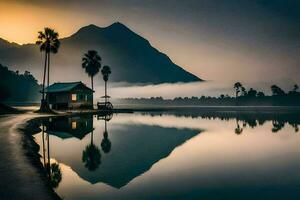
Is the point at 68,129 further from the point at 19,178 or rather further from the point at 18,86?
the point at 18,86

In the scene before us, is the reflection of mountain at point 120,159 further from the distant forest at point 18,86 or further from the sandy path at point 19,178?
the distant forest at point 18,86

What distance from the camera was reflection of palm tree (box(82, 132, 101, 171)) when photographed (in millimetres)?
19406

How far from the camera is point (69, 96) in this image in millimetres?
75438

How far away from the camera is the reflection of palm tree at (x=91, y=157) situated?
764 inches

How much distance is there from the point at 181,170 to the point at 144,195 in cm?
545

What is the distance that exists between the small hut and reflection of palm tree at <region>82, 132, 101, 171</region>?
1996 inches

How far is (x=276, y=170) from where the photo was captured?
727 inches

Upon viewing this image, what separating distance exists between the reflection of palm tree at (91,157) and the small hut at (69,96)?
5069cm

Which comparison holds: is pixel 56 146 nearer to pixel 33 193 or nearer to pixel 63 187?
pixel 63 187

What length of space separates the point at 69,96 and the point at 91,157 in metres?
55.5

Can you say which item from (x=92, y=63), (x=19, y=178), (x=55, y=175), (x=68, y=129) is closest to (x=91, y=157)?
(x=55, y=175)

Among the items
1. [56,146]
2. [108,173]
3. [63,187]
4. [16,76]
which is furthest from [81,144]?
[16,76]

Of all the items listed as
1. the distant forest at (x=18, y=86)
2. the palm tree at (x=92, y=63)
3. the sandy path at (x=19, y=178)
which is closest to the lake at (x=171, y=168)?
the sandy path at (x=19, y=178)

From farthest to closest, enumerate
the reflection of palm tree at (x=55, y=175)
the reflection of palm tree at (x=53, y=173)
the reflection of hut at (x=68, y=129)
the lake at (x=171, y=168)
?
1. the reflection of hut at (x=68, y=129)
2. the reflection of palm tree at (x=53, y=173)
3. the reflection of palm tree at (x=55, y=175)
4. the lake at (x=171, y=168)
